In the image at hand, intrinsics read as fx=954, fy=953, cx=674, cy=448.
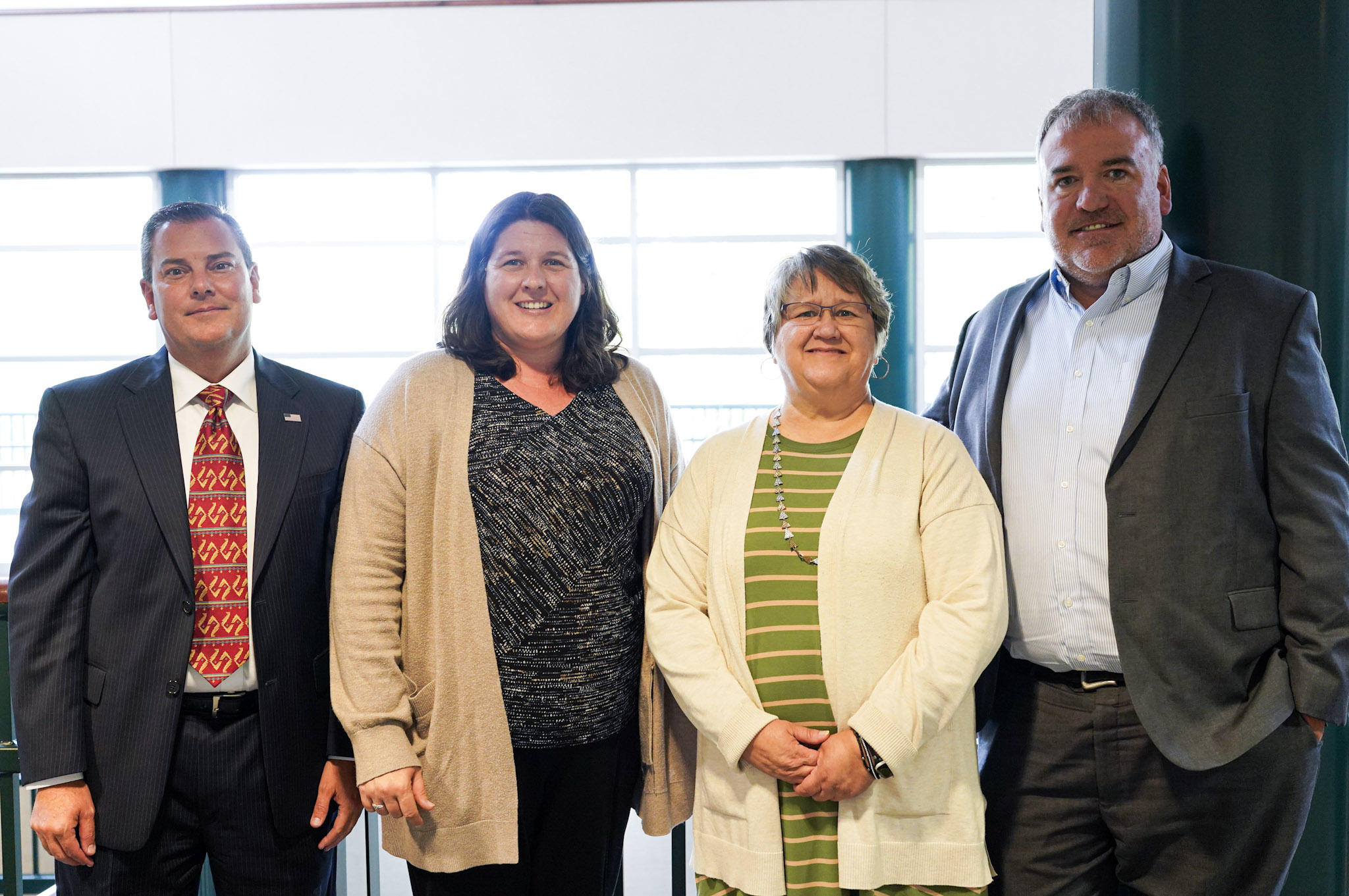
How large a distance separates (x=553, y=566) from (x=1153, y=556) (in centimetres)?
105

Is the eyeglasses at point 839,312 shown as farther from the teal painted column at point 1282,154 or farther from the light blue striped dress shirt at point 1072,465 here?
the teal painted column at point 1282,154

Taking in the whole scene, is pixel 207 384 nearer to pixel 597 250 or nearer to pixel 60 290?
pixel 597 250

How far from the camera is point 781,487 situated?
169 centimetres

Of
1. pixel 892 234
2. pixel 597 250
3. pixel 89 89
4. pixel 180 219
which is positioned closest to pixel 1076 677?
pixel 180 219

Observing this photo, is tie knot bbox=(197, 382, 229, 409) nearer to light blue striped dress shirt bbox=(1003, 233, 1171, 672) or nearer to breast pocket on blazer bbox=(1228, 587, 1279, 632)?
light blue striped dress shirt bbox=(1003, 233, 1171, 672)

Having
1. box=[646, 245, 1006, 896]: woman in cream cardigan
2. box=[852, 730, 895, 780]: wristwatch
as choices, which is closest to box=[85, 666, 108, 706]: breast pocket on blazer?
box=[646, 245, 1006, 896]: woman in cream cardigan

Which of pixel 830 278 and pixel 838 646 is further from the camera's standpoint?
pixel 830 278

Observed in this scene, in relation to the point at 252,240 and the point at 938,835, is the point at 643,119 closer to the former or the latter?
the point at 252,240

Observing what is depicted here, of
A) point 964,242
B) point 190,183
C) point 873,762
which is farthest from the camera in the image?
point 964,242

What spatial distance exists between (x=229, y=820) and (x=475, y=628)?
0.53 meters

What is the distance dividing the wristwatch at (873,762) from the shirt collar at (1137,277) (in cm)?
94

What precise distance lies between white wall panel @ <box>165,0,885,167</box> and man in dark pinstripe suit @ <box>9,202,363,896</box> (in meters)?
4.94

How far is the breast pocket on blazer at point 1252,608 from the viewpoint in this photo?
5.35 ft

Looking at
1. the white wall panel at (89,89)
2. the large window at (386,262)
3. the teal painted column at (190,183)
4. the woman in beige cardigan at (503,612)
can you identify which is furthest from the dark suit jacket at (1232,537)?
the white wall panel at (89,89)
